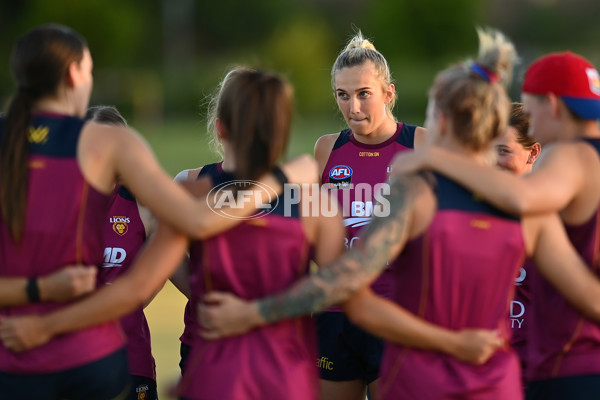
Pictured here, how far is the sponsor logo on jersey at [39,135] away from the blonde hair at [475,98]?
1485 mm

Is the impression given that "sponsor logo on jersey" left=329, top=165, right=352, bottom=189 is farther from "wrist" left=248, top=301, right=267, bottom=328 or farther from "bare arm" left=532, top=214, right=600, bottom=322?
"wrist" left=248, top=301, right=267, bottom=328

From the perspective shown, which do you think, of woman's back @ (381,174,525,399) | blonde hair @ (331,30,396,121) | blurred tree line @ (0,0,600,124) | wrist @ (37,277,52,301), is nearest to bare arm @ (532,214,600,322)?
woman's back @ (381,174,525,399)

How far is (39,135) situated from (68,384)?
3.19ft

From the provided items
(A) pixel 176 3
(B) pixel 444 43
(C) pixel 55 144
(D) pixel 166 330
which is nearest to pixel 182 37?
(A) pixel 176 3

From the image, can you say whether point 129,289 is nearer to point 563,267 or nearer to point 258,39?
point 563,267

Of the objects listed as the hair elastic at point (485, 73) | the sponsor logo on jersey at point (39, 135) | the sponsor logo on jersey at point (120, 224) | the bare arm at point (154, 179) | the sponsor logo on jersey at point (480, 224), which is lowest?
the sponsor logo on jersey at point (120, 224)

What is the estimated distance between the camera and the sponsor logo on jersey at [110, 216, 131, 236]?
489cm

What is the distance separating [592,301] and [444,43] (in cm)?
6489

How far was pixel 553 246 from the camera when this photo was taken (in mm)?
3201

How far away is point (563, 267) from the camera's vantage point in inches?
127

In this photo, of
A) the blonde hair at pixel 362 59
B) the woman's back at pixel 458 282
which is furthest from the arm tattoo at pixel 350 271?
the blonde hair at pixel 362 59

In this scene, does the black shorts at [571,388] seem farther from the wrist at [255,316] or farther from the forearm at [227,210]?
the forearm at [227,210]

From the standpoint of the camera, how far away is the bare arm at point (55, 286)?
125 inches

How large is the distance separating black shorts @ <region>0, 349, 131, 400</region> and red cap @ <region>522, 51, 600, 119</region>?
2069 millimetres
